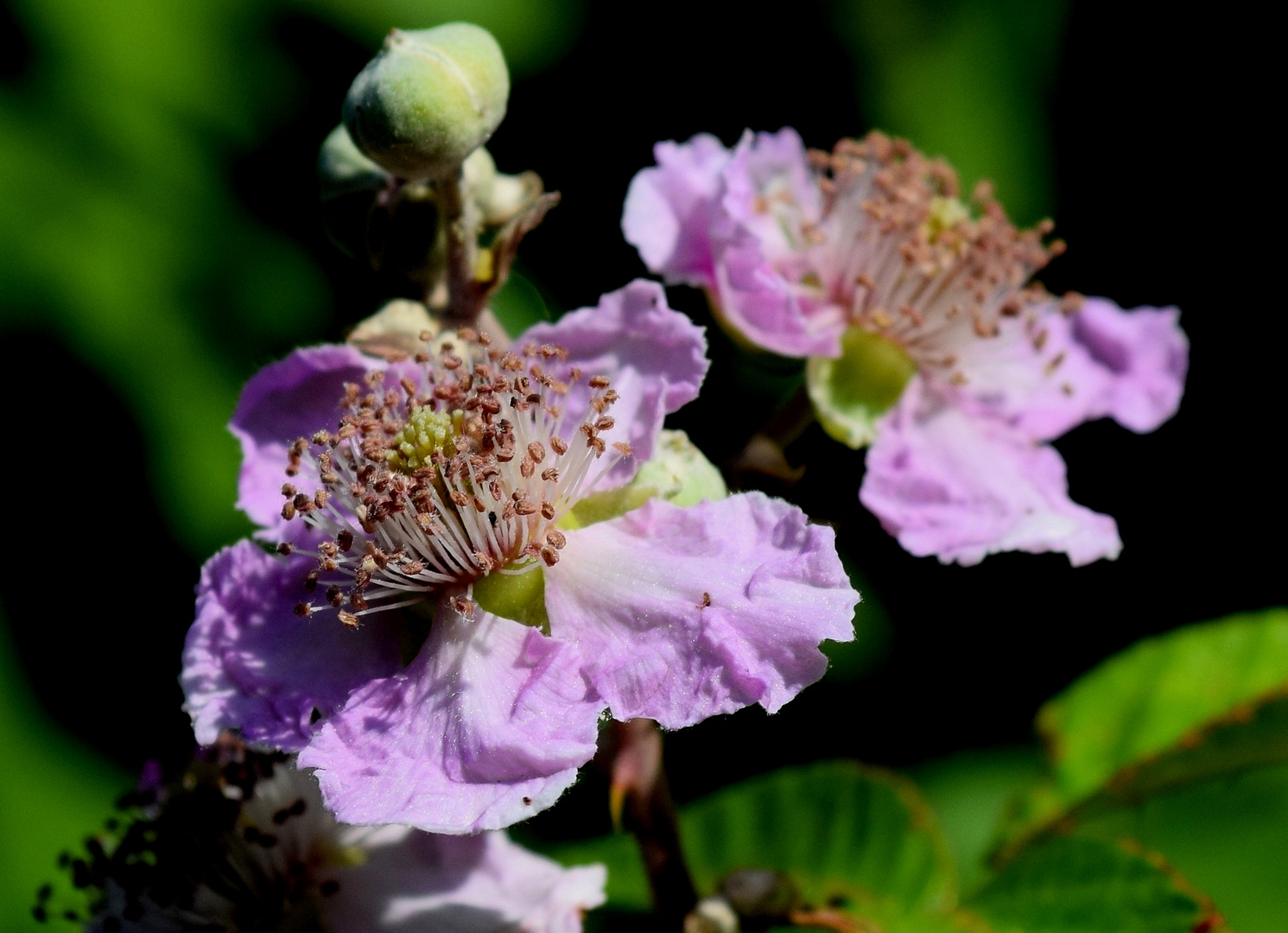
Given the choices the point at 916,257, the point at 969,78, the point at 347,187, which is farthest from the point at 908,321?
the point at 969,78

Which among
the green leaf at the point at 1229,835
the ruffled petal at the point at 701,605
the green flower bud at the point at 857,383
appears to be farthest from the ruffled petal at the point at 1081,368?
the ruffled petal at the point at 701,605

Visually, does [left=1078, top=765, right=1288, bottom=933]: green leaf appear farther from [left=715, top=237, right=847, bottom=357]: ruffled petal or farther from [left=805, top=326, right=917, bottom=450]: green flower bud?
[left=715, top=237, right=847, bottom=357]: ruffled petal

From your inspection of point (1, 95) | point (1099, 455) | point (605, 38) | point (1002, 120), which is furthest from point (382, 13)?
point (1099, 455)

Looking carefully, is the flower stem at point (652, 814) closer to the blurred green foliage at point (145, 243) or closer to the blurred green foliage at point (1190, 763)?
the blurred green foliage at point (1190, 763)

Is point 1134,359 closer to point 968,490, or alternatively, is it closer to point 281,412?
point 968,490

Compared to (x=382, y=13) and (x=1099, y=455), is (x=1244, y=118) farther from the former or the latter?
(x=382, y=13)

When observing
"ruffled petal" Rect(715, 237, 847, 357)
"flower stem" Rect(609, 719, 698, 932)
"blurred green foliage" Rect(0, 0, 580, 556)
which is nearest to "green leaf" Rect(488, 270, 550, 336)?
"blurred green foliage" Rect(0, 0, 580, 556)

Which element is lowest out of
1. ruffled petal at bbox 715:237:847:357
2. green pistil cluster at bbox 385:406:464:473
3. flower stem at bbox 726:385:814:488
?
green pistil cluster at bbox 385:406:464:473
